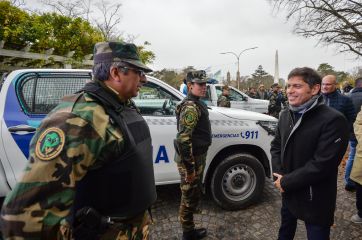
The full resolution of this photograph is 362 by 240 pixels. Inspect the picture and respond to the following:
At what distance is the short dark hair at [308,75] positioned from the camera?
7.20 ft

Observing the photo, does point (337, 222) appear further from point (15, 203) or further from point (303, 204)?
point (15, 203)

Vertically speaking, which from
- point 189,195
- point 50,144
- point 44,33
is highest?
point 44,33

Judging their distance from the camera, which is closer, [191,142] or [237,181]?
[191,142]

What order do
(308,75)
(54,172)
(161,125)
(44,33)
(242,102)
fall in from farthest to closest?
(242,102) < (44,33) < (161,125) < (308,75) < (54,172)

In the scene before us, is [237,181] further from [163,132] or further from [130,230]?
[130,230]

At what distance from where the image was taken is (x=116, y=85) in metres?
1.43

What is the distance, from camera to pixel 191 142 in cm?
283

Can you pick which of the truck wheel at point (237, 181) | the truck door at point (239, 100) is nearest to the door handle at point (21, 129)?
the truck wheel at point (237, 181)

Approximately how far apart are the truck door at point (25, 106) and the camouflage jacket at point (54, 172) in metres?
2.03

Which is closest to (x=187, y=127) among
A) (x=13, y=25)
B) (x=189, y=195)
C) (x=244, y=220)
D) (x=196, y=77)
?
(x=196, y=77)

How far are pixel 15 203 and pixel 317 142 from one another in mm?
1910

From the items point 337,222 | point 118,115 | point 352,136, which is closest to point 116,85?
point 118,115

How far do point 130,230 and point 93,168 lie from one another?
0.47 m

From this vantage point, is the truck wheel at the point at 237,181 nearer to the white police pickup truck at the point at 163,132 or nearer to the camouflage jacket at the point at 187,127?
the white police pickup truck at the point at 163,132
